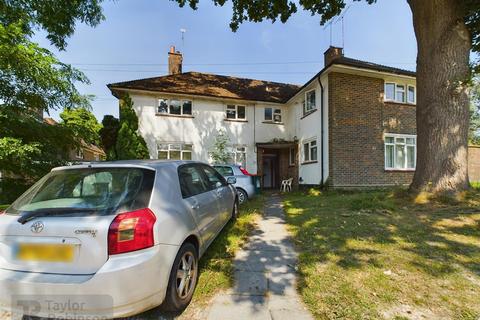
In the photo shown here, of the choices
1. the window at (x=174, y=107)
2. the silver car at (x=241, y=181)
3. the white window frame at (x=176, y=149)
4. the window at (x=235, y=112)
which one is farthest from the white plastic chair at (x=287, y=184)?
the window at (x=174, y=107)

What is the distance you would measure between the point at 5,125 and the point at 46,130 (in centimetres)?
85

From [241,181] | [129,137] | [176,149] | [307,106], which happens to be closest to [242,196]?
[241,181]

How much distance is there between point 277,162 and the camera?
1742 cm

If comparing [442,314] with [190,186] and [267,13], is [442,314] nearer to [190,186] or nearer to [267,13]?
[190,186]

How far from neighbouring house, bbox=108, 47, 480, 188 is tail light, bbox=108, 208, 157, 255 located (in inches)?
422

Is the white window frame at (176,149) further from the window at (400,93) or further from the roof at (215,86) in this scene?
the window at (400,93)

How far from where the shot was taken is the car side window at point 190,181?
314cm

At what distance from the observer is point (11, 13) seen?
7453 millimetres

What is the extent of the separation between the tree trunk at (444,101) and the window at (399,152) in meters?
6.25

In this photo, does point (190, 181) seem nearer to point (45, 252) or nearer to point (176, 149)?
point (45, 252)

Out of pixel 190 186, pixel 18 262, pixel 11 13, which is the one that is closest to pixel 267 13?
pixel 11 13

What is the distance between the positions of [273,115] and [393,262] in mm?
13431

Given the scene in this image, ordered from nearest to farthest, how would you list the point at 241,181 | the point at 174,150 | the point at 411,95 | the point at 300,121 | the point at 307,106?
the point at 241,181, the point at 411,95, the point at 307,106, the point at 174,150, the point at 300,121

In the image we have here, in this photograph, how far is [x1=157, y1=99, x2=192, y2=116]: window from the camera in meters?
14.4
